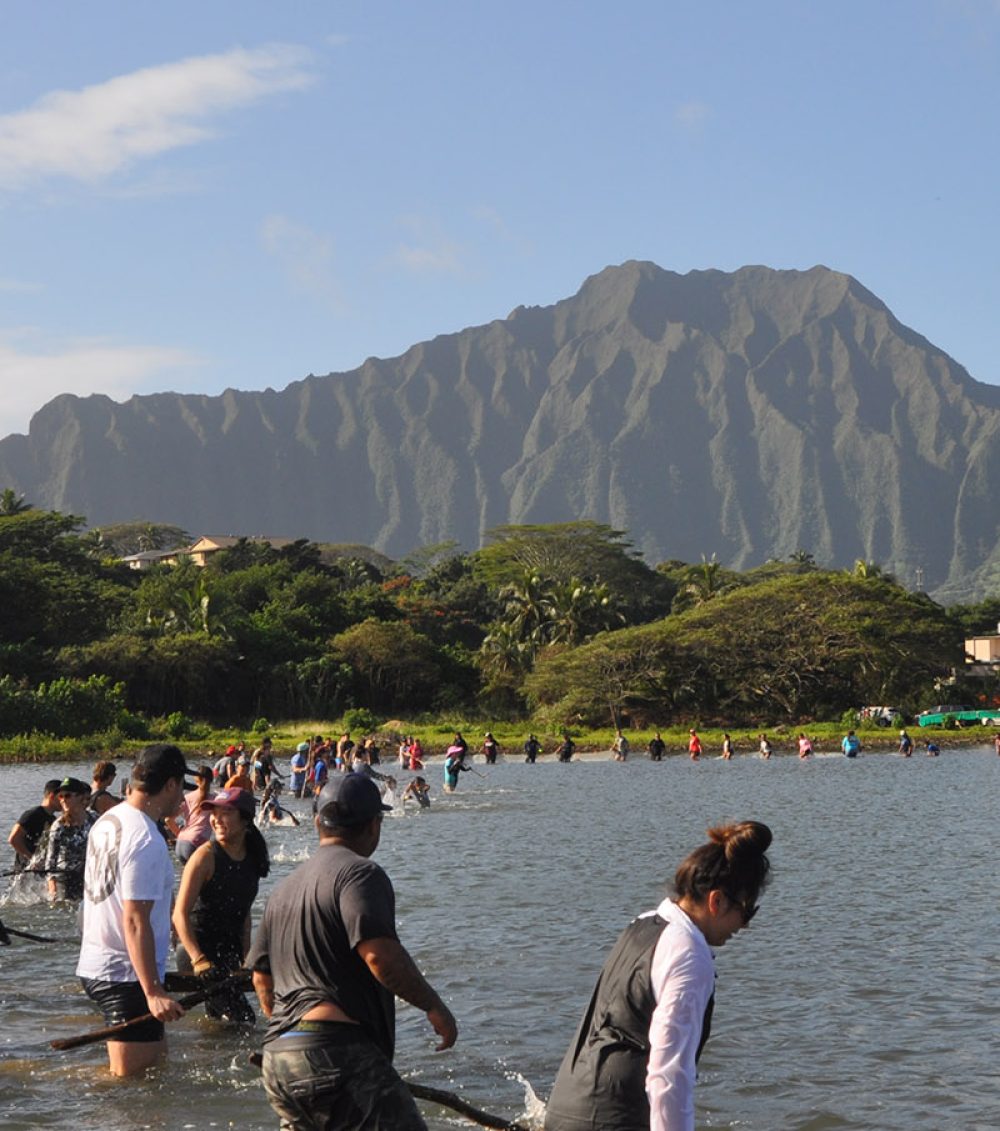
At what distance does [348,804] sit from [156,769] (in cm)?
197

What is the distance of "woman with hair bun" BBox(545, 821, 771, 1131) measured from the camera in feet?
14.1

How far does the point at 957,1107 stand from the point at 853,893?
10030 mm

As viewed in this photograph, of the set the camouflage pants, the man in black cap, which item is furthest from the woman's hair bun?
the camouflage pants

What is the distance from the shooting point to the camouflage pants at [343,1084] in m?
4.95

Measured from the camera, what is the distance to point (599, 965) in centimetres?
1366

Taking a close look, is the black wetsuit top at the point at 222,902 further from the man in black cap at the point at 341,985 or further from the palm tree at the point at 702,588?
the palm tree at the point at 702,588

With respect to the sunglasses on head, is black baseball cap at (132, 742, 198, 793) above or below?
above

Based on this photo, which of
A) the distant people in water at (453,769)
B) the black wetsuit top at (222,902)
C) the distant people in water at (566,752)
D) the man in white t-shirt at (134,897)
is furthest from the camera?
the distant people in water at (566,752)

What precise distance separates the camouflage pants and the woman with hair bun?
1.93 feet

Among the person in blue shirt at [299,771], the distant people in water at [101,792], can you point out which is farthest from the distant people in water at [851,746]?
the distant people in water at [101,792]

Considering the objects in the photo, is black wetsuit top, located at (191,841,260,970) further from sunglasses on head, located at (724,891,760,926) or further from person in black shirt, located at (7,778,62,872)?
person in black shirt, located at (7,778,62,872)

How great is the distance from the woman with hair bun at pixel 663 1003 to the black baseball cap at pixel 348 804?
39.5 inches

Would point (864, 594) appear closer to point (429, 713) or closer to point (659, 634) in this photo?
point (659, 634)

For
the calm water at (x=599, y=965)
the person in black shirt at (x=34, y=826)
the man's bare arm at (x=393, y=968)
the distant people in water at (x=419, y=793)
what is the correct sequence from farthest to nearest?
the distant people in water at (x=419, y=793)
the person in black shirt at (x=34, y=826)
the calm water at (x=599, y=965)
the man's bare arm at (x=393, y=968)
